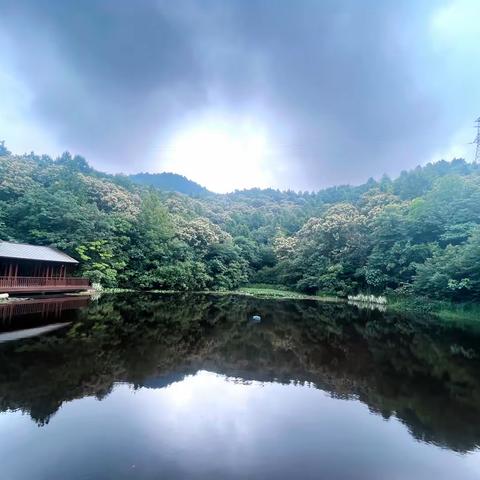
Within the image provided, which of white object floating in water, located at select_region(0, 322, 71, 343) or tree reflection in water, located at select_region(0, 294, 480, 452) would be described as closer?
tree reflection in water, located at select_region(0, 294, 480, 452)

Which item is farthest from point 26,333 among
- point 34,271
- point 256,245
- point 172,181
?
point 172,181

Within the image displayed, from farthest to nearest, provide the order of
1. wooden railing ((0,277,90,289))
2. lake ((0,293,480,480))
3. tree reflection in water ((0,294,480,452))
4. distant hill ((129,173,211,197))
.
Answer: distant hill ((129,173,211,197))
wooden railing ((0,277,90,289))
tree reflection in water ((0,294,480,452))
lake ((0,293,480,480))

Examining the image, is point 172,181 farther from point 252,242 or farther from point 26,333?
point 26,333

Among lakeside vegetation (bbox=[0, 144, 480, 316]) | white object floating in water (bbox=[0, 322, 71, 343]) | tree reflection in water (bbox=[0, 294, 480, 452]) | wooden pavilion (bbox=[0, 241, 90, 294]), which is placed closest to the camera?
tree reflection in water (bbox=[0, 294, 480, 452])

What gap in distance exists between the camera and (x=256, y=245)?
52344 mm

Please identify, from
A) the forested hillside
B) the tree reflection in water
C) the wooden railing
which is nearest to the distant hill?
the forested hillside

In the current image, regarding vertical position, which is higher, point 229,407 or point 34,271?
point 34,271

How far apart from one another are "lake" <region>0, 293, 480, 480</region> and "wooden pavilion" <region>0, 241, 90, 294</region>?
8.46 metres

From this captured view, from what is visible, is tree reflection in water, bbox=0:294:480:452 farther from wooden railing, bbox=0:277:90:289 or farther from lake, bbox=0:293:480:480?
wooden railing, bbox=0:277:90:289

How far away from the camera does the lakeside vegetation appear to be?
28.2 m

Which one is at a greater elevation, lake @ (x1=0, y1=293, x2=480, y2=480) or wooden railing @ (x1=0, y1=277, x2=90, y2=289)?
wooden railing @ (x1=0, y1=277, x2=90, y2=289)

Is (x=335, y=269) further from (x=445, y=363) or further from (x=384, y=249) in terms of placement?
(x=445, y=363)

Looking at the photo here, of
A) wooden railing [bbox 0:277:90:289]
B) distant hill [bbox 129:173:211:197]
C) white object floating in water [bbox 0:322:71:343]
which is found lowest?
white object floating in water [bbox 0:322:71:343]

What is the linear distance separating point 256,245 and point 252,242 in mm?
1404
